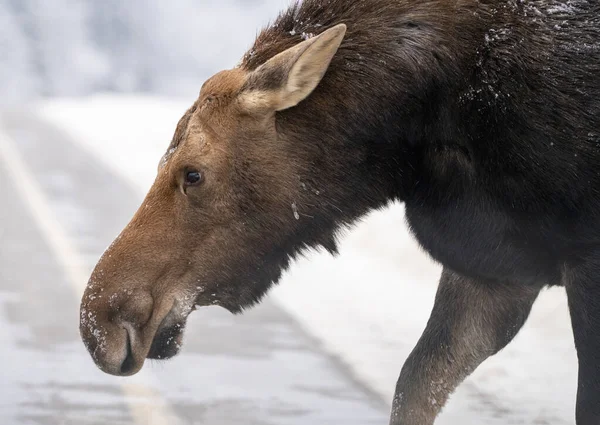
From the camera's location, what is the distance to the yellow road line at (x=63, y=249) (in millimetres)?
5504

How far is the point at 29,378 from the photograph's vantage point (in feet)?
19.5

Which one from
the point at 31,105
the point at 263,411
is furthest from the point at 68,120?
the point at 263,411

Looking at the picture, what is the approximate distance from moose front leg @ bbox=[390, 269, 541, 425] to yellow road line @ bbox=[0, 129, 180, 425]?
1109mm

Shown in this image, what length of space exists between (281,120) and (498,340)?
1467mm

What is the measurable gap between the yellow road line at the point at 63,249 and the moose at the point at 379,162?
1083 millimetres

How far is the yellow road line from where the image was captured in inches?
217

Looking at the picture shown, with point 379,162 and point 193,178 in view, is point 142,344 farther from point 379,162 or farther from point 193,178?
point 379,162

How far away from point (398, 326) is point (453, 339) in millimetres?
2104

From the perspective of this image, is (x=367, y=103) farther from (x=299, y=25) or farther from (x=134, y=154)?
(x=134, y=154)

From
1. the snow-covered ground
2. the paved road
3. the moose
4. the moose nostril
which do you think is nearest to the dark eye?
the moose

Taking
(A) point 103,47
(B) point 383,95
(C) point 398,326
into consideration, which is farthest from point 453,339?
(A) point 103,47

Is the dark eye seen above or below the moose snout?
above

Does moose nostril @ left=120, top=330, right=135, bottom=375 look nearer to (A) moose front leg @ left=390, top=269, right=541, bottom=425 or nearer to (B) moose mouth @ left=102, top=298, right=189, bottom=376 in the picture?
(B) moose mouth @ left=102, top=298, right=189, bottom=376

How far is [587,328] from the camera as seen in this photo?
168 inches
